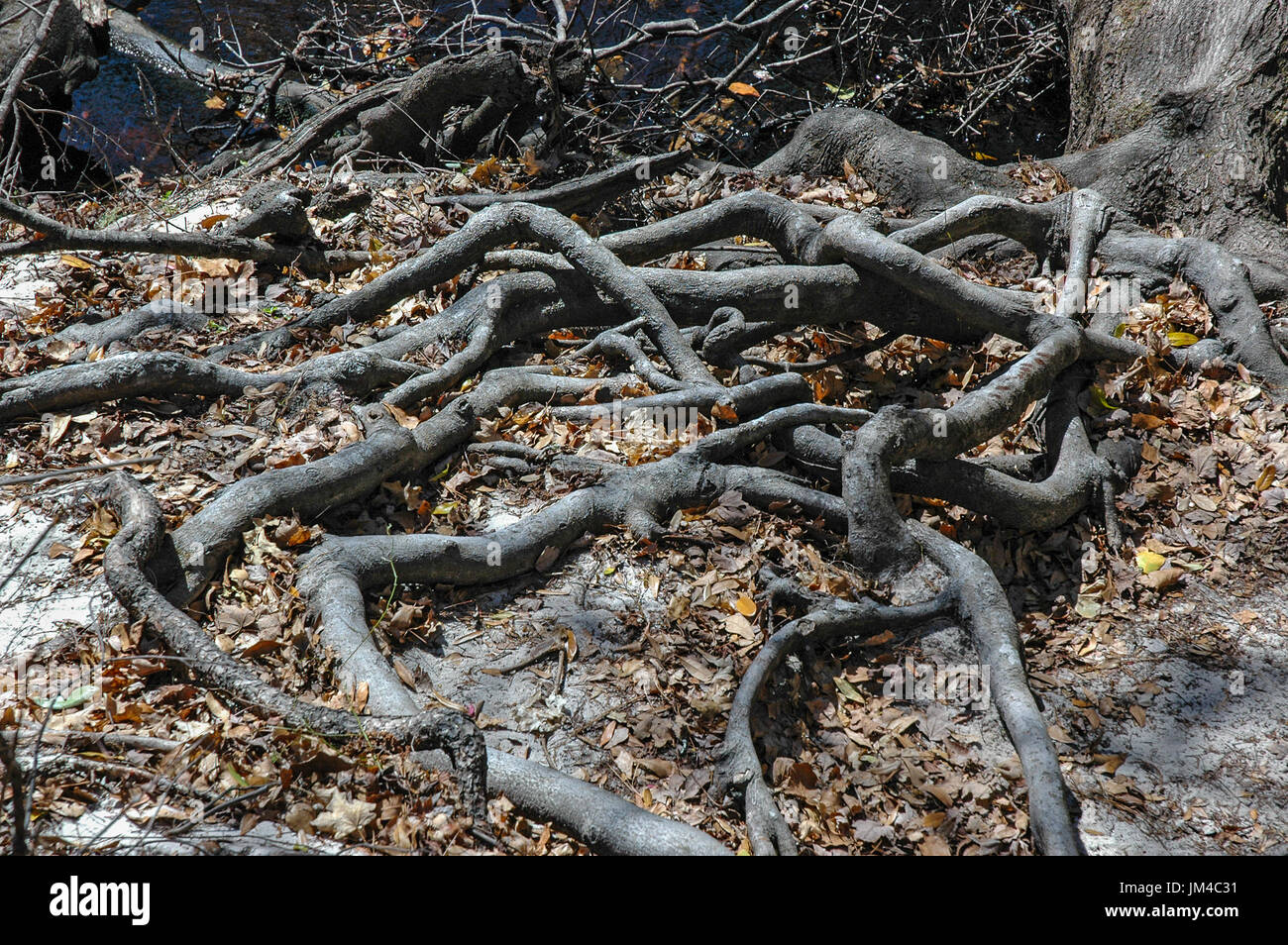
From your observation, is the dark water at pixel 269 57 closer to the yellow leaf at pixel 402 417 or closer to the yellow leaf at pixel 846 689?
the yellow leaf at pixel 402 417

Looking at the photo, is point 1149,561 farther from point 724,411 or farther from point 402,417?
point 402,417

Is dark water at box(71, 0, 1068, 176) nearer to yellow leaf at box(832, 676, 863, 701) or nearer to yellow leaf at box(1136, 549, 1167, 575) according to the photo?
yellow leaf at box(1136, 549, 1167, 575)

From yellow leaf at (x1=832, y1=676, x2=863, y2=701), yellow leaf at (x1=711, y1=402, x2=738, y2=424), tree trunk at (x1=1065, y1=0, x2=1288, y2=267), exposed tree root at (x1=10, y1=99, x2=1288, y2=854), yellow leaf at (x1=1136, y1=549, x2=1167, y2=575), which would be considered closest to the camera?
exposed tree root at (x1=10, y1=99, x2=1288, y2=854)

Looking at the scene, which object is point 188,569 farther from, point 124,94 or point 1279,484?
point 124,94

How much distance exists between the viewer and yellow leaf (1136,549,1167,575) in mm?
4859

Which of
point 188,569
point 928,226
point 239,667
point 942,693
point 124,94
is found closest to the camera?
point 239,667

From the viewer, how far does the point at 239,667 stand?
339 centimetres

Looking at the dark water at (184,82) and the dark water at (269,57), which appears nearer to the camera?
the dark water at (269,57)

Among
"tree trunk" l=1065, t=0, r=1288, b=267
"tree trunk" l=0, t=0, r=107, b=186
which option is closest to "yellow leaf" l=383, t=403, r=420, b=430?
"tree trunk" l=1065, t=0, r=1288, b=267

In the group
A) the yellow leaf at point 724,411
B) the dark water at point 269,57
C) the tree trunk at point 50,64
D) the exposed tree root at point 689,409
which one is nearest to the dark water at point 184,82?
the dark water at point 269,57

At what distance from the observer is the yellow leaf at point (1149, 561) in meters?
4.86
